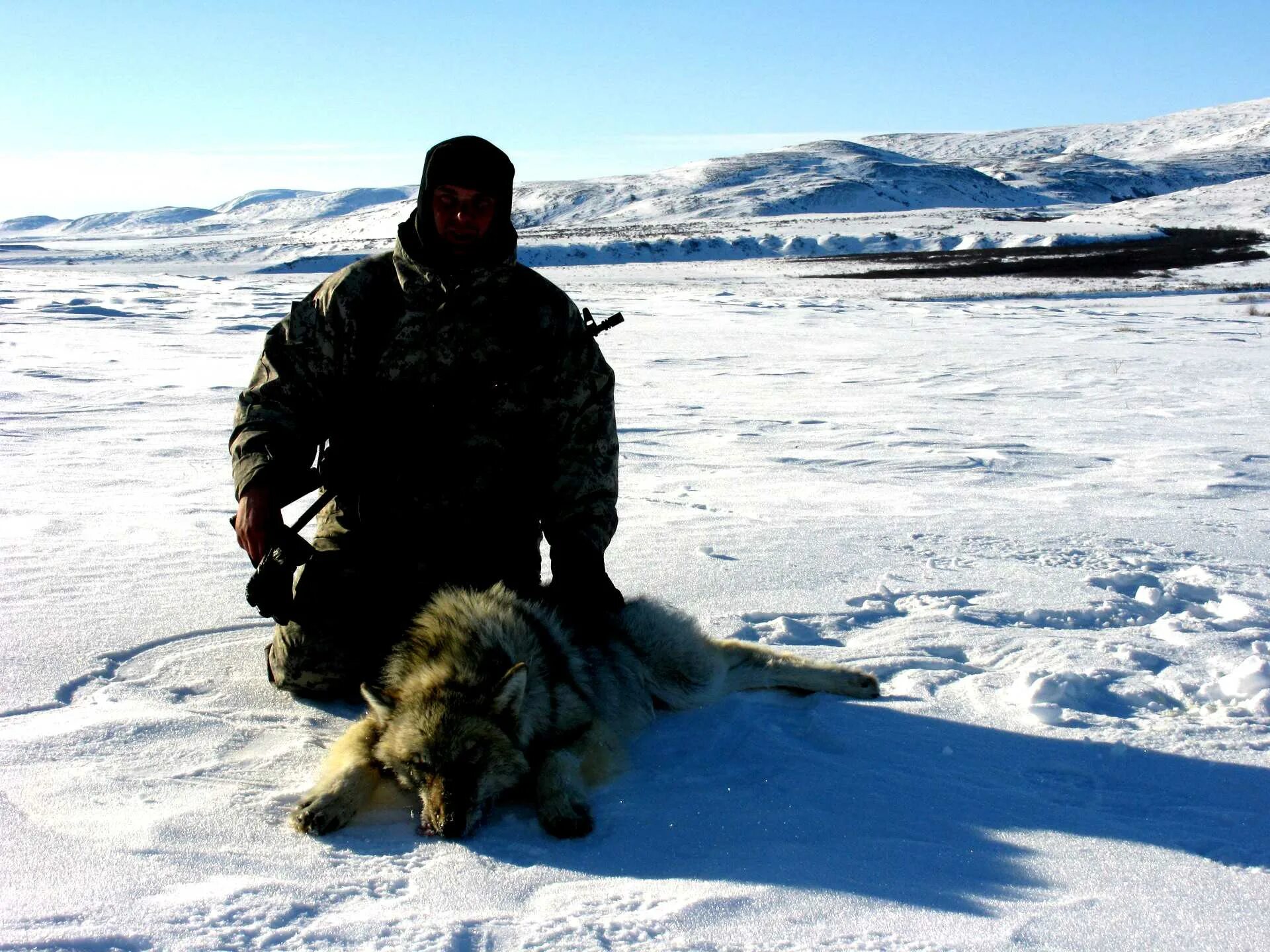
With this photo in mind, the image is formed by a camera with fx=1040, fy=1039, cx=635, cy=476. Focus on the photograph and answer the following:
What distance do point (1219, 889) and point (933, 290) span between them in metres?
24.9

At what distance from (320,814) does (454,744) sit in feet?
1.16

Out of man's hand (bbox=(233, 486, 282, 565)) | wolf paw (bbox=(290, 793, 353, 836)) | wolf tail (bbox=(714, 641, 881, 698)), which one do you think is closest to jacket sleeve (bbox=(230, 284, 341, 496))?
man's hand (bbox=(233, 486, 282, 565))

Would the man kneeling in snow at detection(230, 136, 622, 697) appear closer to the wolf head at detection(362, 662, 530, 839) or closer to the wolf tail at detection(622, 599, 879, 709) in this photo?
the wolf tail at detection(622, 599, 879, 709)

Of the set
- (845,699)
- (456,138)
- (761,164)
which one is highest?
(761,164)

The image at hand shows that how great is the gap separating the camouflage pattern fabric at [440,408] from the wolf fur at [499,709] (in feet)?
1.50

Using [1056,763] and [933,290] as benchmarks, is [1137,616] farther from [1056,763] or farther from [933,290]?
[933,290]

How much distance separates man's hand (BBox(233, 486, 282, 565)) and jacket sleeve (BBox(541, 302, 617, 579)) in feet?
2.93

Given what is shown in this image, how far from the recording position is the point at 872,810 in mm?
2697

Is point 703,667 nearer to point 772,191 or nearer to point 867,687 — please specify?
point 867,687

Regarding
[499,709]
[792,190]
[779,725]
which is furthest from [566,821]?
[792,190]

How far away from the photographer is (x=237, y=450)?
3375 mm

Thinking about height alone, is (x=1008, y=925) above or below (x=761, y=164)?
below

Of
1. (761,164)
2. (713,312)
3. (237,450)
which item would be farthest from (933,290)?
(761,164)

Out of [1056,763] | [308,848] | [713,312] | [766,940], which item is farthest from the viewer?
[713,312]
